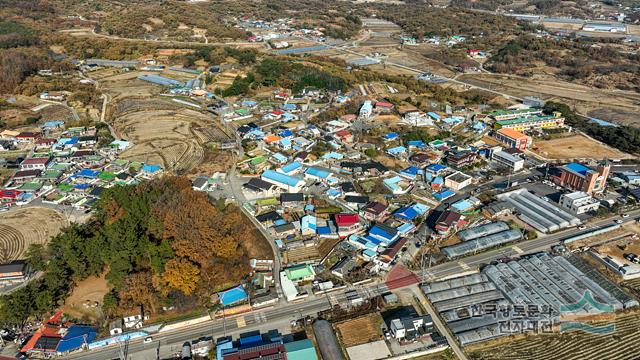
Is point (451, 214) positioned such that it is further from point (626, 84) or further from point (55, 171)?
point (626, 84)

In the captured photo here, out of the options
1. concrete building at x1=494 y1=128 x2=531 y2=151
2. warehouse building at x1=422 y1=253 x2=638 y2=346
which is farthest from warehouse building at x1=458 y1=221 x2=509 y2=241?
concrete building at x1=494 y1=128 x2=531 y2=151

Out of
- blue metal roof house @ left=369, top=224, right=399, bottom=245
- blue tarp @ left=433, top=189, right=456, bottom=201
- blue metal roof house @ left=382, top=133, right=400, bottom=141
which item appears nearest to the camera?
blue metal roof house @ left=369, top=224, right=399, bottom=245

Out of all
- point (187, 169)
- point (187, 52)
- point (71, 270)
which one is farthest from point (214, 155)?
point (187, 52)

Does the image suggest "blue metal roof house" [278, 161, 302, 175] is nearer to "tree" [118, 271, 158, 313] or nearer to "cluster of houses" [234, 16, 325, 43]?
"tree" [118, 271, 158, 313]

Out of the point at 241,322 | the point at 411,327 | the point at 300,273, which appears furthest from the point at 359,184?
the point at 241,322

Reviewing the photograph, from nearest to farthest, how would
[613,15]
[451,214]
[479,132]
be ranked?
1. [451,214]
2. [479,132]
3. [613,15]

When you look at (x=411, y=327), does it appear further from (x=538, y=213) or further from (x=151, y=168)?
(x=151, y=168)
